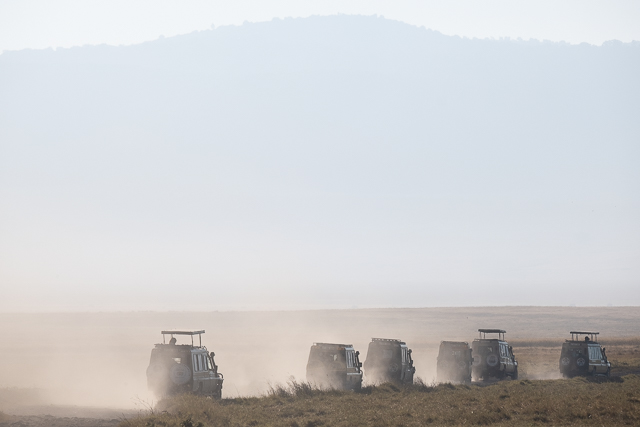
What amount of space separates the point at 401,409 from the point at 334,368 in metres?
6.40

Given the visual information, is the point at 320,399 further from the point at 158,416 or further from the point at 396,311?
the point at 396,311

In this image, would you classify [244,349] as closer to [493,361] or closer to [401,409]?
[493,361]

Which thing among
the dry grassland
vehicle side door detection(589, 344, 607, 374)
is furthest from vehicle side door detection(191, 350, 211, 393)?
vehicle side door detection(589, 344, 607, 374)

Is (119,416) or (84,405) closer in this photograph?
(119,416)

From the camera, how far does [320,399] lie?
27.7 meters

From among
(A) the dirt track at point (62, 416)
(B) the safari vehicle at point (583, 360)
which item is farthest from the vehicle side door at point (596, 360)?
(A) the dirt track at point (62, 416)

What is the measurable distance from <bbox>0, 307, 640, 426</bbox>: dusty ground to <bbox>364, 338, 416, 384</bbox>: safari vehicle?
631 cm

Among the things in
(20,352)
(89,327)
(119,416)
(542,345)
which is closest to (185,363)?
(119,416)

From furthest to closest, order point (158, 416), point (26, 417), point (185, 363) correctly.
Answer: point (185, 363), point (26, 417), point (158, 416)

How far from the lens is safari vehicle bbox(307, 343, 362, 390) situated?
99.3 ft

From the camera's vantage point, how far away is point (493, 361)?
128ft

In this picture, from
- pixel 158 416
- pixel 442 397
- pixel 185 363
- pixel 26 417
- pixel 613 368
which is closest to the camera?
pixel 158 416

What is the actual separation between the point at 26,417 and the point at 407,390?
16558mm

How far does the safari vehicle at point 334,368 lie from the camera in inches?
1192
